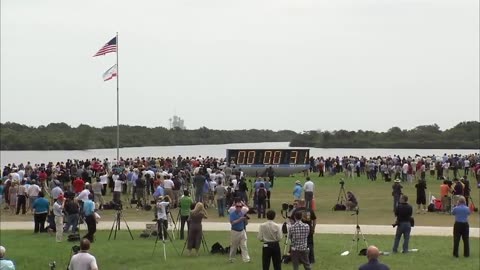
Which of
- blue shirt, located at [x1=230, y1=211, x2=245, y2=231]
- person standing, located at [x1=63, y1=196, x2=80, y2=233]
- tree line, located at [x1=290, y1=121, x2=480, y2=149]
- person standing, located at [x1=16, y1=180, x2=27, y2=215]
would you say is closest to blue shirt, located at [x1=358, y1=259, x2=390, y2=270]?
blue shirt, located at [x1=230, y1=211, x2=245, y2=231]

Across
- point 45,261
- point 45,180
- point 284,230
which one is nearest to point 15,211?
point 45,180

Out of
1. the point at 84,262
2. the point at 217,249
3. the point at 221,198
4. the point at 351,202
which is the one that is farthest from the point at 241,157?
the point at 84,262

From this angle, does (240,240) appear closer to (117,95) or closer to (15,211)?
(15,211)

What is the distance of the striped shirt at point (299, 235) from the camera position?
14.1 metres

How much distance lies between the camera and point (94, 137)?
122 meters

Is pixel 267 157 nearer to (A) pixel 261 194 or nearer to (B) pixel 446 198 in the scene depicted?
(B) pixel 446 198

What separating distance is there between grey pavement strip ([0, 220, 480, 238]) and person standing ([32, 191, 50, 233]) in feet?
4.50

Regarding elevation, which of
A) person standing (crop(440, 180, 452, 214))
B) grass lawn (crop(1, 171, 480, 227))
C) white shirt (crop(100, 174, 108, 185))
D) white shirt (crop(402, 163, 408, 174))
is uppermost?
white shirt (crop(402, 163, 408, 174))

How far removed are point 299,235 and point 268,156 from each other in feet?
111

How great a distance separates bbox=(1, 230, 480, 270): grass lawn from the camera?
16.4 metres

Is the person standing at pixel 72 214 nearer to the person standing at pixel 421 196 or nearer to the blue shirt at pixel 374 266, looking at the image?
the blue shirt at pixel 374 266

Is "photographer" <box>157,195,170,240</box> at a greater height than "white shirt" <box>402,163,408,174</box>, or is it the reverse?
"white shirt" <box>402,163,408,174</box>

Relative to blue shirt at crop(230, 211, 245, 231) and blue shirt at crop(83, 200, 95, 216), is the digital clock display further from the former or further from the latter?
blue shirt at crop(230, 211, 245, 231)

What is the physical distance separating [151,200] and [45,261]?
548 inches
